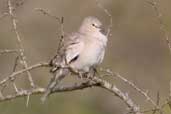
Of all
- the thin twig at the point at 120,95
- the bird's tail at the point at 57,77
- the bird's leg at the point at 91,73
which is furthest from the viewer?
the bird's tail at the point at 57,77

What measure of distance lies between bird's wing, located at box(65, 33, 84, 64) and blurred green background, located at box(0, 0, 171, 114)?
21.0 feet

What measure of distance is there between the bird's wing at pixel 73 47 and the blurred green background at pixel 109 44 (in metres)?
6.41

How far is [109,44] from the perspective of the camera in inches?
730

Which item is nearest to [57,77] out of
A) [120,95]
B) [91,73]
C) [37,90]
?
[91,73]

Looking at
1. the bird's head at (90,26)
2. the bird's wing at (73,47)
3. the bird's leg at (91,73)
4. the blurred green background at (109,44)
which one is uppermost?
the bird's head at (90,26)

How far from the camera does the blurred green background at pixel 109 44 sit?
16.9 meters

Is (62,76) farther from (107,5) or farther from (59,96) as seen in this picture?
(107,5)

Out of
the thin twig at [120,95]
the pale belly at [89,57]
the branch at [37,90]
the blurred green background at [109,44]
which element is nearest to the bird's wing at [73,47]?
the pale belly at [89,57]

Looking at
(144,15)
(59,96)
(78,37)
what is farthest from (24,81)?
(78,37)

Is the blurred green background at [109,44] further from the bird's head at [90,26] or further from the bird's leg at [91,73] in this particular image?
the bird's leg at [91,73]

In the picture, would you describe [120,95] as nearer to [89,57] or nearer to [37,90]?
[37,90]

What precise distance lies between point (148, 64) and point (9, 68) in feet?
8.92

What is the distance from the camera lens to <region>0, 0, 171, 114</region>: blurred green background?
16922 millimetres

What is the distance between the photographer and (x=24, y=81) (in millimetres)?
16438
